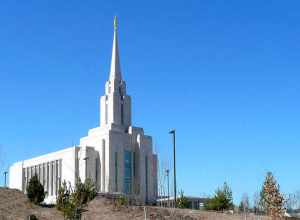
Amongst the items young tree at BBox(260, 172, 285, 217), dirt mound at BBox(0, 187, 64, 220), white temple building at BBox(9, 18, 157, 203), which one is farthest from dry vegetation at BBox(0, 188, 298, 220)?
white temple building at BBox(9, 18, 157, 203)

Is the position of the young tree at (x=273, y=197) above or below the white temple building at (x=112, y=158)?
below

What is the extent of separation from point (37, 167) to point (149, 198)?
2013 cm

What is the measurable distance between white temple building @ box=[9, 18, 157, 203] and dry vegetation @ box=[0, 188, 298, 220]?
26.6m

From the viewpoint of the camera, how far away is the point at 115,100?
91125mm

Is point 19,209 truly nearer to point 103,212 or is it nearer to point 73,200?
point 103,212

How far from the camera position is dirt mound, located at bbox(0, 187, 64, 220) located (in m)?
47.2

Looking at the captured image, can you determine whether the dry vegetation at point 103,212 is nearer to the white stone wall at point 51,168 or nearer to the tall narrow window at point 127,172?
the white stone wall at point 51,168

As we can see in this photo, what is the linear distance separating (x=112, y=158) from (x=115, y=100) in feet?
34.7

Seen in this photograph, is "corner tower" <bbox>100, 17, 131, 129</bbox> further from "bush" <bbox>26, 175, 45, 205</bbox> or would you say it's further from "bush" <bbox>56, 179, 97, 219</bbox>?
"bush" <bbox>56, 179, 97, 219</bbox>

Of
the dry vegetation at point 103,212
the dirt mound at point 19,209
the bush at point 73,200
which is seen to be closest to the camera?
the bush at point 73,200

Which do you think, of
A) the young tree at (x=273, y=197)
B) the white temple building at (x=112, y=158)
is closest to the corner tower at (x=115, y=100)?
the white temple building at (x=112, y=158)

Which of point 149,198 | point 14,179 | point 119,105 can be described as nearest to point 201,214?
point 149,198

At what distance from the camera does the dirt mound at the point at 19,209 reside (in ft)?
155

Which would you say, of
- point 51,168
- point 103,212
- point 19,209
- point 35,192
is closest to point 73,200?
point 103,212
